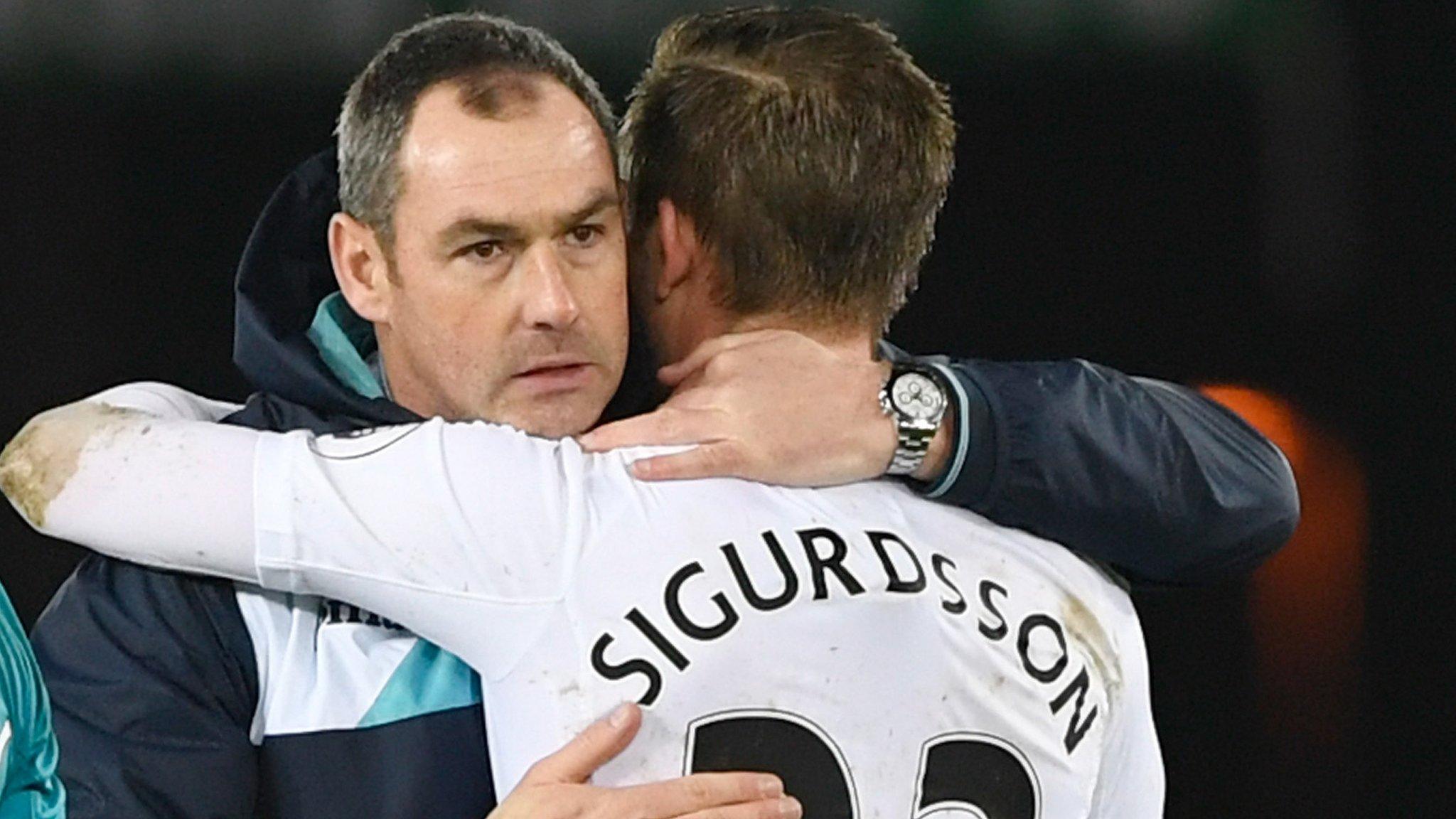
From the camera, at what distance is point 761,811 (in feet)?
4.50

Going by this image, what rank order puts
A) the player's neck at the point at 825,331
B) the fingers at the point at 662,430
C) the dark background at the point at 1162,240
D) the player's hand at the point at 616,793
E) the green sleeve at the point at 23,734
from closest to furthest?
the green sleeve at the point at 23,734
the player's hand at the point at 616,793
the fingers at the point at 662,430
the player's neck at the point at 825,331
the dark background at the point at 1162,240

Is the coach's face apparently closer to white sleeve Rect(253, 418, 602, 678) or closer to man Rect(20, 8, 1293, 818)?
man Rect(20, 8, 1293, 818)

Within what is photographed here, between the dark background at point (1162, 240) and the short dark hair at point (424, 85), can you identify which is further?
the dark background at point (1162, 240)

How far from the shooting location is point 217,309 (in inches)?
127

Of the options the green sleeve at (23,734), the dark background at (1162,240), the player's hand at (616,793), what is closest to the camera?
the green sleeve at (23,734)

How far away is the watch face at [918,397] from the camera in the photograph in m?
1.48

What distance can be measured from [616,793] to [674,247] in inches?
16.1

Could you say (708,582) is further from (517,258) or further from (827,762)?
(517,258)

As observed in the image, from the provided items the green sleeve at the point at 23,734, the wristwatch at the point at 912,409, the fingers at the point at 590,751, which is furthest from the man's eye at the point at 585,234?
the green sleeve at the point at 23,734

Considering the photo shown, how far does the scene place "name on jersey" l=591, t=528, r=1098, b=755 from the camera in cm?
136

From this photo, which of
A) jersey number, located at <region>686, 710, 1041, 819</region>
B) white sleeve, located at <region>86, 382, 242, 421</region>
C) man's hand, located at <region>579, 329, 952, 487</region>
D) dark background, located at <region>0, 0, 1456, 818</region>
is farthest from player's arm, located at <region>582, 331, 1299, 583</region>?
dark background, located at <region>0, 0, 1456, 818</region>

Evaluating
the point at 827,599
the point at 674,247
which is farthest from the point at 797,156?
the point at 827,599

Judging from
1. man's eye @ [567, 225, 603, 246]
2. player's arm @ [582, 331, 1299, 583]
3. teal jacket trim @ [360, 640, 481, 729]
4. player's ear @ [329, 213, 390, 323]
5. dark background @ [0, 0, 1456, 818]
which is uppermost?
man's eye @ [567, 225, 603, 246]

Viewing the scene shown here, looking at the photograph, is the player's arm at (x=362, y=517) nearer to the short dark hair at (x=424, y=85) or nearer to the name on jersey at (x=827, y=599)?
the name on jersey at (x=827, y=599)
